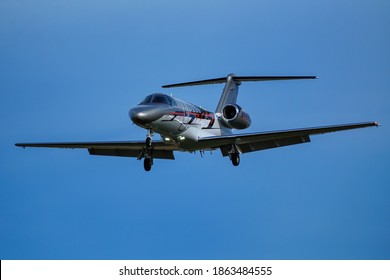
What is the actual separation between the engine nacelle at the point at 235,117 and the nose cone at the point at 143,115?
5.59 meters

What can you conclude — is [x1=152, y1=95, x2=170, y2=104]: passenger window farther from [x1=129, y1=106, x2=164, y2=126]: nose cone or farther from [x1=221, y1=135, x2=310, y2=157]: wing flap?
[x1=221, y1=135, x2=310, y2=157]: wing flap

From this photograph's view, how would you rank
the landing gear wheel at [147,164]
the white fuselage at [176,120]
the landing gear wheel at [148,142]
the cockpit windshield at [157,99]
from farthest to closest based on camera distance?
the landing gear wheel at [147,164], the cockpit windshield at [157,99], the landing gear wheel at [148,142], the white fuselage at [176,120]

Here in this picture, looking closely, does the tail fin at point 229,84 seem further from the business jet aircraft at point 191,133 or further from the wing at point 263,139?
the wing at point 263,139

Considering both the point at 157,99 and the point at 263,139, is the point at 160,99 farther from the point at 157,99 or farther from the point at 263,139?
the point at 263,139

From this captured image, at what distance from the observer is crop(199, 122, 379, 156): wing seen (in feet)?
96.1

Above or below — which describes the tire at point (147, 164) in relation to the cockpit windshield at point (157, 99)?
below

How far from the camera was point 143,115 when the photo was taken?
2711 cm

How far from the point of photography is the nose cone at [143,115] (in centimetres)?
2703

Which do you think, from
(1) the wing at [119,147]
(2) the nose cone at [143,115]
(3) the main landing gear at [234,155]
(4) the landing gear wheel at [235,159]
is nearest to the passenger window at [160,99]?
(2) the nose cone at [143,115]

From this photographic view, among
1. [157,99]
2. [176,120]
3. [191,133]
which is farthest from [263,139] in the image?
[157,99]

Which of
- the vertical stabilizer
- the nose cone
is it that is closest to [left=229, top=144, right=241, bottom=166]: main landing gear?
the vertical stabilizer

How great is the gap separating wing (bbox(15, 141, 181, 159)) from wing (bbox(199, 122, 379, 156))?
2.00 m

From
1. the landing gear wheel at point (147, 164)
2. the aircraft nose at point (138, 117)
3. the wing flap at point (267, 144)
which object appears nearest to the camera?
the aircraft nose at point (138, 117)
